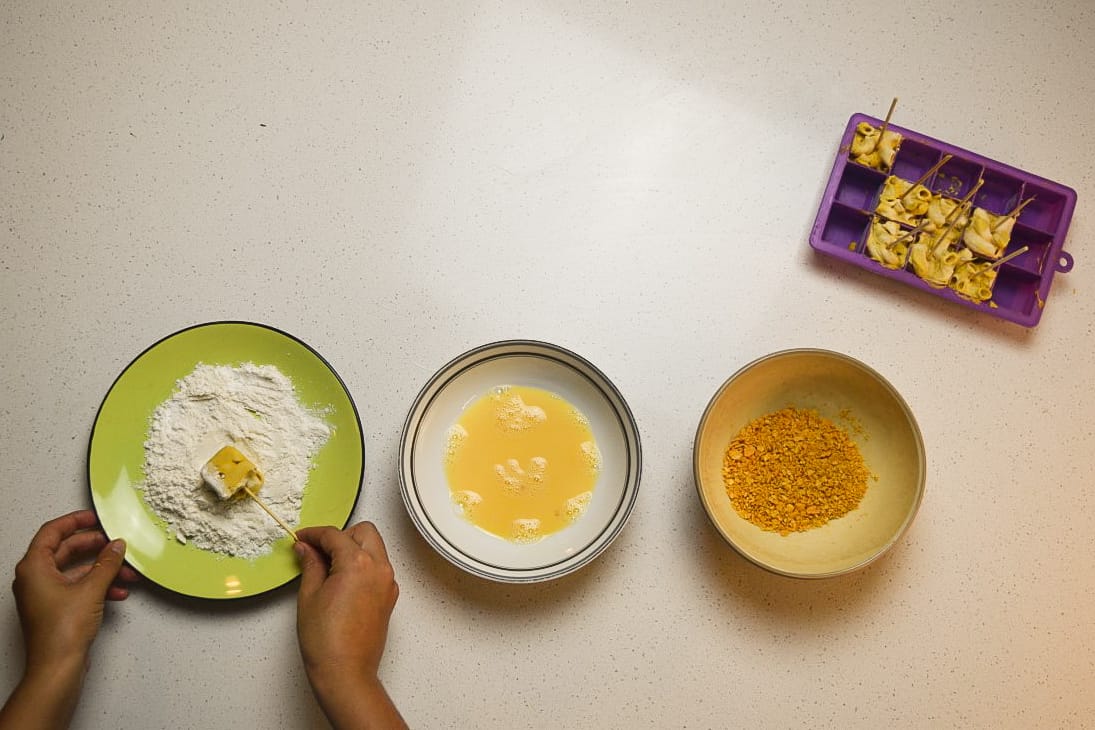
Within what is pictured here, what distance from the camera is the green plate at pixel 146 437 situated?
1072mm

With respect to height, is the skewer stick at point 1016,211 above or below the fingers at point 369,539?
above

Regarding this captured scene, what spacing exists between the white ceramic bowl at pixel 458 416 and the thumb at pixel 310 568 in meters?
0.15

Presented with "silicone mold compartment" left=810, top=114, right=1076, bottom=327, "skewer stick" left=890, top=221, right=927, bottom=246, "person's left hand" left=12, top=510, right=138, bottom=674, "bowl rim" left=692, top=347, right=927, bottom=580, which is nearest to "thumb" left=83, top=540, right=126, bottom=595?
"person's left hand" left=12, top=510, right=138, bottom=674

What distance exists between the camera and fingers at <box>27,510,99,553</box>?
3.44 feet

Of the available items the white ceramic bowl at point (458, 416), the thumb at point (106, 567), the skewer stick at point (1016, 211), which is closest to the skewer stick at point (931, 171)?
the skewer stick at point (1016, 211)

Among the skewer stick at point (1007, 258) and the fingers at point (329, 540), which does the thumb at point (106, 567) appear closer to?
the fingers at point (329, 540)

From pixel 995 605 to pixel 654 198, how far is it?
0.83m

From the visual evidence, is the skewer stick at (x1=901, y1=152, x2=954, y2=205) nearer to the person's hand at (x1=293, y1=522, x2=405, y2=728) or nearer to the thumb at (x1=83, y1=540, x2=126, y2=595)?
the person's hand at (x1=293, y1=522, x2=405, y2=728)

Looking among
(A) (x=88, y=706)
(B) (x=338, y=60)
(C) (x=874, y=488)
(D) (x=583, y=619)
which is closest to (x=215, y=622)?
(A) (x=88, y=706)

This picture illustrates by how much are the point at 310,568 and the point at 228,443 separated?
0.22 m

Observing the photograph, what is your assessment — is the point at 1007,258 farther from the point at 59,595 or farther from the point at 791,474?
the point at 59,595

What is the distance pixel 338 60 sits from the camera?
1211 millimetres

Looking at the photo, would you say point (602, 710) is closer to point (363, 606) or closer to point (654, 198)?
point (363, 606)

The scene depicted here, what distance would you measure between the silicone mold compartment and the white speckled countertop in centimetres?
5
